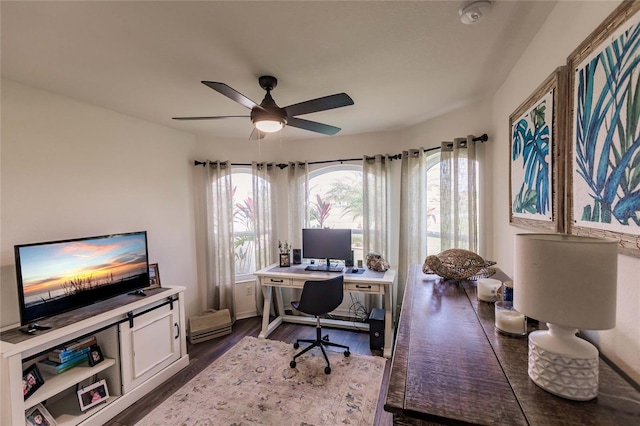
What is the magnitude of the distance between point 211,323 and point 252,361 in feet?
2.94

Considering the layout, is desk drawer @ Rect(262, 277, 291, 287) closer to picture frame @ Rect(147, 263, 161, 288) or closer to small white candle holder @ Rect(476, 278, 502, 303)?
picture frame @ Rect(147, 263, 161, 288)

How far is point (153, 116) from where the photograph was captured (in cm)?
289

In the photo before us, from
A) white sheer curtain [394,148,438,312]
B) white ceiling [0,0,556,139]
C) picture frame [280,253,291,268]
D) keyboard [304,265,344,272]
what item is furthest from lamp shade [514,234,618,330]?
picture frame [280,253,291,268]

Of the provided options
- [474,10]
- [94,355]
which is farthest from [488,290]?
[94,355]

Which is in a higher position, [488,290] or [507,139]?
[507,139]

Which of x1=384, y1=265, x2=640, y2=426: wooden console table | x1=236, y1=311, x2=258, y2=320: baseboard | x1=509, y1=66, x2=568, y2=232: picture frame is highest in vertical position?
x1=509, y1=66, x2=568, y2=232: picture frame

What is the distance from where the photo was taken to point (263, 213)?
12.6ft

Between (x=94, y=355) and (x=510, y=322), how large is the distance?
2.85 meters

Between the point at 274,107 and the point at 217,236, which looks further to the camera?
the point at 217,236

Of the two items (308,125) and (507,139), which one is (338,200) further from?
(507,139)

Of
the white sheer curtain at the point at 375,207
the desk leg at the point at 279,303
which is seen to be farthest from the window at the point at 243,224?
the white sheer curtain at the point at 375,207

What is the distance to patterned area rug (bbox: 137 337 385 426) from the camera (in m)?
2.04

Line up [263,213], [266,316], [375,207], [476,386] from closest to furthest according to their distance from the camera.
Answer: [476,386] < [266,316] < [375,207] < [263,213]

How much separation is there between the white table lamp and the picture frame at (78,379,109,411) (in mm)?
2835
